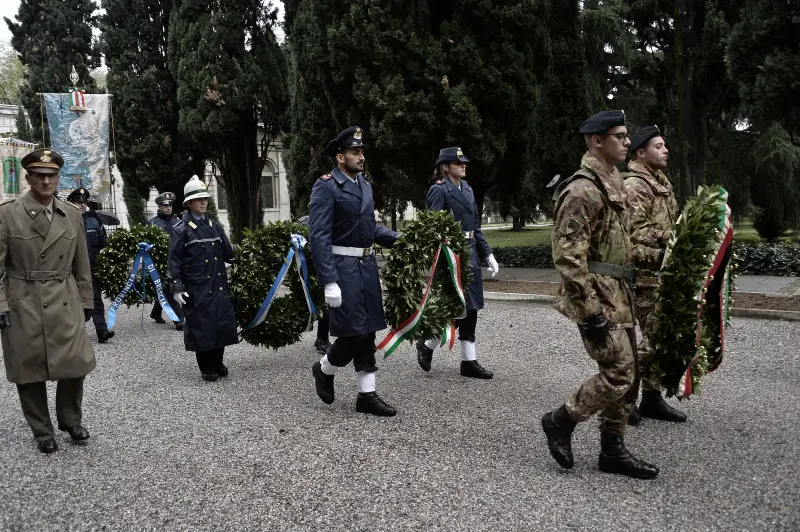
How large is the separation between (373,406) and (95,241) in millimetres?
6318

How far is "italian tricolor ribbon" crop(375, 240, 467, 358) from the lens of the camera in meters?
5.72

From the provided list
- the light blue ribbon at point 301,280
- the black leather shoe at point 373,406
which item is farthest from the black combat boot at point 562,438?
the light blue ribbon at point 301,280

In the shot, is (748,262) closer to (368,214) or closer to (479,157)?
(479,157)

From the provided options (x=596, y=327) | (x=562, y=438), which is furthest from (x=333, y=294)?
(x=596, y=327)

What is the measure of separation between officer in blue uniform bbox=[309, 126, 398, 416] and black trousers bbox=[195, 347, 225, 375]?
1.85 metres

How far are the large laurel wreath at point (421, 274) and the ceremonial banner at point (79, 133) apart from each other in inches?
547

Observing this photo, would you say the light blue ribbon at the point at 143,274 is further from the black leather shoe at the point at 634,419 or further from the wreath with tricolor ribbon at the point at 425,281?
the black leather shoe at the point at 634,419

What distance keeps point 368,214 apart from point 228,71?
57.3 feet

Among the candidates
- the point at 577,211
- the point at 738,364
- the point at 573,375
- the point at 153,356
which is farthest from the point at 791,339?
the point at 153,356

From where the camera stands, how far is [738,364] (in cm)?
676

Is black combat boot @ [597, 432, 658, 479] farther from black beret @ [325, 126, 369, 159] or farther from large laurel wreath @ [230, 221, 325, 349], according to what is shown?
large laurel wreath @ [230, 221, 325, 349]

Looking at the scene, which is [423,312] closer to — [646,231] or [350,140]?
[350,140]

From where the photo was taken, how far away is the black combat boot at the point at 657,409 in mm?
5035

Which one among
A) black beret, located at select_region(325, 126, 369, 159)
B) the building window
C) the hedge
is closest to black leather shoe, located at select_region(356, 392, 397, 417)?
black beret, located at select_region(325, 126, 369, 159)
